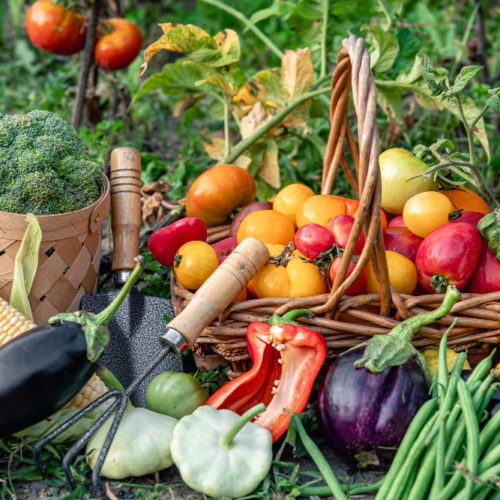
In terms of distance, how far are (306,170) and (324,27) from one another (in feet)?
2.43

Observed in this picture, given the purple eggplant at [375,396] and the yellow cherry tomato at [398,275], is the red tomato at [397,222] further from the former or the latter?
the purple eggplant at [375,396]

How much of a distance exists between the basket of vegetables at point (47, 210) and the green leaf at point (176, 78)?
0.80 metres

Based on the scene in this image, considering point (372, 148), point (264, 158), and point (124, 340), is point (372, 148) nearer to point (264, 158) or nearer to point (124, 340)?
point (124, 340)

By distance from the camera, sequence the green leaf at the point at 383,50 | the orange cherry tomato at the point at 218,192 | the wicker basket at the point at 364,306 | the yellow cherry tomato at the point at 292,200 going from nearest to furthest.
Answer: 1. the wicker basket at the point at 364,306
2. the yellow cherry tomato at the point at 292,200
3. the orange cherry tomato at the point at 218,192
4. the green leaf at the point at 383,50

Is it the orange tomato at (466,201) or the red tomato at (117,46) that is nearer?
the orange tomato at (466,201)

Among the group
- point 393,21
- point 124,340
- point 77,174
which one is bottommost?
point 124,340

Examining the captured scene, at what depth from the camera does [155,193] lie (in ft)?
8.50

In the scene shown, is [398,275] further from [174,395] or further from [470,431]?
[174,395]

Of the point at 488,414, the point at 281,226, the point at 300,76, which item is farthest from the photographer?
the point at 300,76

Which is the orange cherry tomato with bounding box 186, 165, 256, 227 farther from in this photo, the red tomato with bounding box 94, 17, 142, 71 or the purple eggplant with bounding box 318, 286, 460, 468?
the red tomato with bounding box 94, 17, 142, 71

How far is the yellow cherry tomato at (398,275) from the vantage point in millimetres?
1595

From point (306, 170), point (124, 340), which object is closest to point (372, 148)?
point (124, 340)

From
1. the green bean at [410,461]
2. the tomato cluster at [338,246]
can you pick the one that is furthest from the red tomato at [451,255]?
the green bean at [410,461]

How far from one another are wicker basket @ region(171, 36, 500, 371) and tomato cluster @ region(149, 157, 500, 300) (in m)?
0.09
